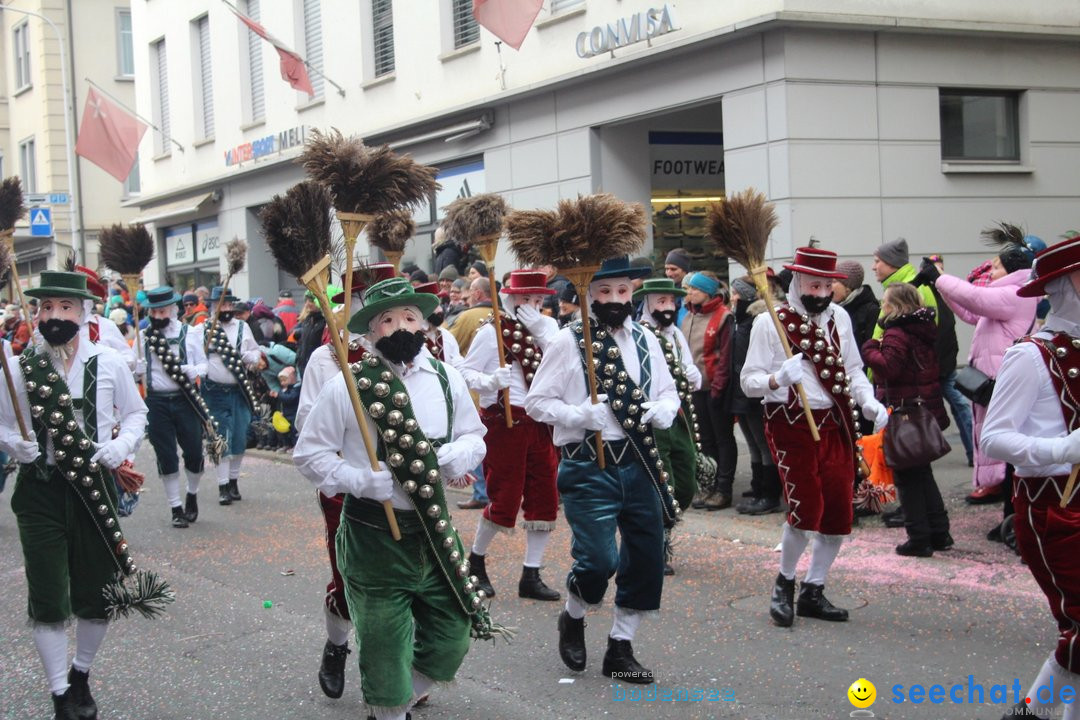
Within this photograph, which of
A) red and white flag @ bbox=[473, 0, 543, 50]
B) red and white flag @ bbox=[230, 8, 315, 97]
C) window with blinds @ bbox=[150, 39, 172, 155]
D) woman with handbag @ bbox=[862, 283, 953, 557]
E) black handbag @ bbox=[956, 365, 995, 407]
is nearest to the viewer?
black handbag @ bbox=[956, 365, 995, 407]

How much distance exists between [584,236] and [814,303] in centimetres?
165

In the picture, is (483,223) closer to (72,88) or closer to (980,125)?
(980,125)

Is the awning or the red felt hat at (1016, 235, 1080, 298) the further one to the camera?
the awning

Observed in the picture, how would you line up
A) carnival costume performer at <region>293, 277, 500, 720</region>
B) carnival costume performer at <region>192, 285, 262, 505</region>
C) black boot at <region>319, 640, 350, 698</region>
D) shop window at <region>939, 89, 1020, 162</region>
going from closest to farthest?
carnival costume performer at <region>293, 277, 500, 720</region>
black boot at <region>319, 640, 350, 698</region>
carnival costume performer at <region>192, 285, 262, 505</region>
shop window at <region>939, 89, 1020, 162</region>

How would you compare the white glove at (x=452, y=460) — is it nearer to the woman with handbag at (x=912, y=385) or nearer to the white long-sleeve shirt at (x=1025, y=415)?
the white long-sleeve shirt at (x=1025, y=415)

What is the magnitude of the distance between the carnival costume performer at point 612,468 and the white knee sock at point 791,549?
37.4 inches

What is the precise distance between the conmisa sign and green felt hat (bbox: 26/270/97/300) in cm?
944

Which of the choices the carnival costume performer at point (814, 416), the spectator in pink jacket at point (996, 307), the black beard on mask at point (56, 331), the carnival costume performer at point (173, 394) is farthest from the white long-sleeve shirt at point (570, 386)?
the carnival costume performer at point (173, 394)

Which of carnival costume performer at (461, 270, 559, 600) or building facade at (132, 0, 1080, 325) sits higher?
building facade at (132, 0, 1080, 325)

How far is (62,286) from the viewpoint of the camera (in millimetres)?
6027

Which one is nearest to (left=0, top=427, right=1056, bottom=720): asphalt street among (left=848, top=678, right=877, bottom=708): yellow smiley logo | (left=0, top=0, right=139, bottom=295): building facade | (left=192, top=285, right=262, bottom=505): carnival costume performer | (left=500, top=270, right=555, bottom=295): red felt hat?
(left=848, top=678, right=877, bottom=708): yellow smiley logo

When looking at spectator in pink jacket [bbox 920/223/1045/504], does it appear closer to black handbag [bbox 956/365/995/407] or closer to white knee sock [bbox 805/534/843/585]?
black handbag [bbox 956/365/995/407]

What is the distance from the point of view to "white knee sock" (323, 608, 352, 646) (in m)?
5.72

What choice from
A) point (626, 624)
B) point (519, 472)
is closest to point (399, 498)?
point (626, 624)
